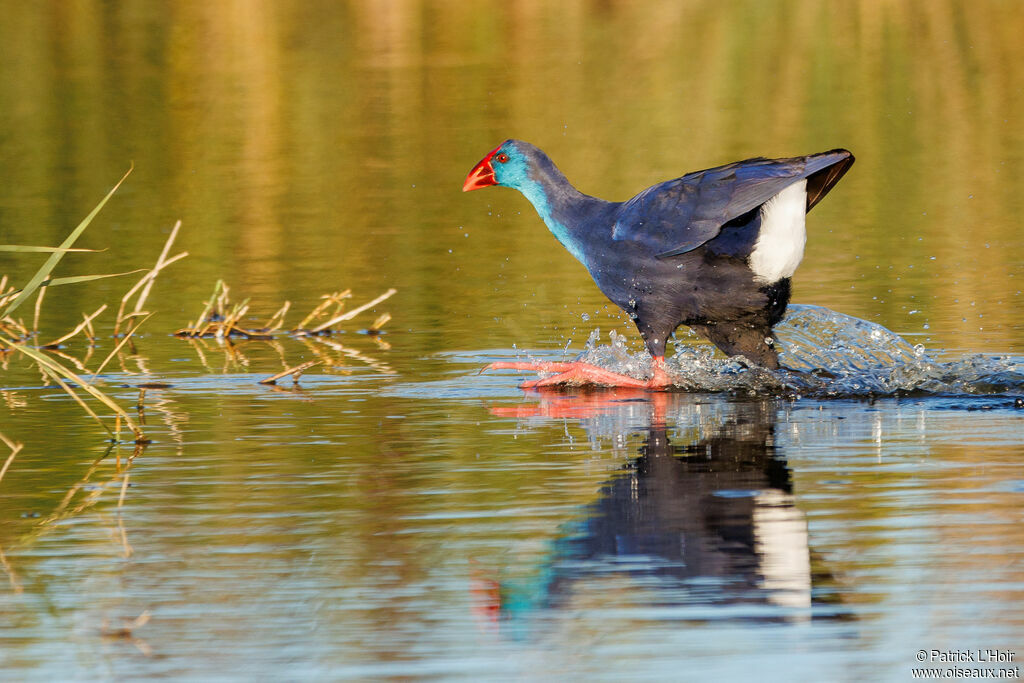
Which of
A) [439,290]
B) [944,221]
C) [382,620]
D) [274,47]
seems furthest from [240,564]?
[274,47]

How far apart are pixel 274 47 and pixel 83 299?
57.4 feet

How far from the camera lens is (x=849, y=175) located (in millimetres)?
16078

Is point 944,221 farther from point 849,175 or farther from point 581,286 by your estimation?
point 581,286

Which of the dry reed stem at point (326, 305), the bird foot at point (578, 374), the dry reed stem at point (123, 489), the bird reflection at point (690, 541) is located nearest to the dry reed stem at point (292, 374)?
the bird foot at point (578, 374)

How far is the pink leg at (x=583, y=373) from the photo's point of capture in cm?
791

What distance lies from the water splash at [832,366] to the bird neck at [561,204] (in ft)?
1.64

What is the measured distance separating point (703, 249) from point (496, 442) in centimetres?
158

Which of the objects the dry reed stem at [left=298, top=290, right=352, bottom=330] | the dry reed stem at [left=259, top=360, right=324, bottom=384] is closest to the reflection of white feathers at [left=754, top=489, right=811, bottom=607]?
the dry reed stem at [left=259, top=360, right=324, bottom=384]

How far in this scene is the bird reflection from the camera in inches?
171

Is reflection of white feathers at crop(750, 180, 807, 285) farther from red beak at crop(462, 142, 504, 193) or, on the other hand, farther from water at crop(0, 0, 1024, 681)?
red beak at crop(462, 142, 504, 193)

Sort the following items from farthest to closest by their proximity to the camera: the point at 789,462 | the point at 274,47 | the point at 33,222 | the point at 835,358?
the point at 274,47 → the point at 33,222 → the point at 835,358 → the point at 789,462

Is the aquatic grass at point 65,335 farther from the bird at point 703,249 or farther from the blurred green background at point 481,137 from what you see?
the bird at point 703,249

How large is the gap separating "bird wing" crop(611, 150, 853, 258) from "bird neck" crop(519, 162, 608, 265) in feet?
0.90

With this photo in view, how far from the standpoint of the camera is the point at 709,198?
7547mm
